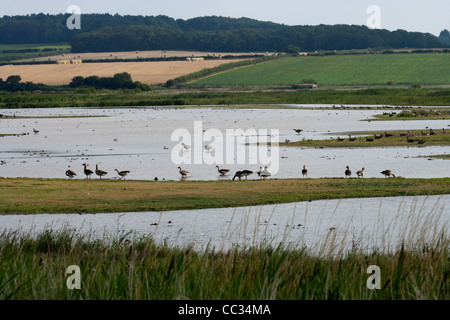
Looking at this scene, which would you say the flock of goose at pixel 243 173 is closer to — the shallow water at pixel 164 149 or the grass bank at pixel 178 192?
the shallow water at pixel 164 149

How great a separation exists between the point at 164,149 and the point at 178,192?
2302cm

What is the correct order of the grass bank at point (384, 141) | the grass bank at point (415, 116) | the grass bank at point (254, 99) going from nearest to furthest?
1. the grass bank at point (384, 141)
2. the grass bank at point (415, 116)
3. the grass bank at point (254, 99)

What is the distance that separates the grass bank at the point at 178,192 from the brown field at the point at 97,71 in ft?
465

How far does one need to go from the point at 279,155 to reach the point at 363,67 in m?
139

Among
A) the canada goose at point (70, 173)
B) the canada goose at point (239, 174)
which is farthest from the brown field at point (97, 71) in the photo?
the canada goose at point (239, 174)

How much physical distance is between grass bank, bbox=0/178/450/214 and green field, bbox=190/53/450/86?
126684 millimetres

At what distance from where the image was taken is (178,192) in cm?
3052

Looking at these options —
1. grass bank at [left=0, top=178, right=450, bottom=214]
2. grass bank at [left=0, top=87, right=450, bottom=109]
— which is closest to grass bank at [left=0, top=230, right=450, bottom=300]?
grass bank at [left=0, top=178, right=450, bottom=214]

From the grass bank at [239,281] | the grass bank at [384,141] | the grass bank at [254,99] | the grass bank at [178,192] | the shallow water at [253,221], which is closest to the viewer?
the grass bank at [239,281]

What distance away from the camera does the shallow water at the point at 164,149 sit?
3941cm

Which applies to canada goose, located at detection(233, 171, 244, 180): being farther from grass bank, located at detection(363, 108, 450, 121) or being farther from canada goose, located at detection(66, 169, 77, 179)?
grass bank, located at detection(363, 108, 450, 121)

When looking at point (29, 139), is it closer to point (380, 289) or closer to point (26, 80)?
point (380, 289)

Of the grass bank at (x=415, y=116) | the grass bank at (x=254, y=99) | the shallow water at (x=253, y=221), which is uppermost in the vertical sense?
the shallow water at (x=253, y=221)
